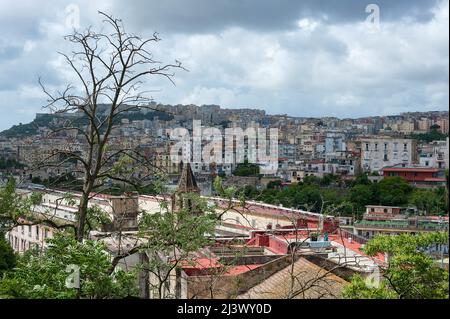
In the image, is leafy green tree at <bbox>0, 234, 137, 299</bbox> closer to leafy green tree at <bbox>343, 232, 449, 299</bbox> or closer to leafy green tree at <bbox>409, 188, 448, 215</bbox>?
leafy green tree at <bbox>343, 232, 449, 299</bbox>

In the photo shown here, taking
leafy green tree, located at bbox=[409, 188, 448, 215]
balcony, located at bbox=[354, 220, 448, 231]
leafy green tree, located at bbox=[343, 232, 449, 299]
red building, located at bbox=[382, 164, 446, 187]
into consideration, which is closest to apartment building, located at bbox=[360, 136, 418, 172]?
red building, located at bbox=[382, 164, 446, 187]

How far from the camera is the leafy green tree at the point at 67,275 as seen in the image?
3045mm

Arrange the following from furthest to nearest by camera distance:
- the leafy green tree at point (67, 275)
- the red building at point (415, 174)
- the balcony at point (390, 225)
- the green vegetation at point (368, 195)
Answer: the red building at point (415, 174)
the green vegetation at point (368, 195)
the balcony at point (390, 225)
the leafy green tree at point (67, 275)

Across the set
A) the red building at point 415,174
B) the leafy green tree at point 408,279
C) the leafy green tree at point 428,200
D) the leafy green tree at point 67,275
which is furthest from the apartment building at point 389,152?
the leafy green tree at point 67,275

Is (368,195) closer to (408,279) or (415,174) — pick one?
(415,174)

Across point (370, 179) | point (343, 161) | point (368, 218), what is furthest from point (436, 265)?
point (343, 161)

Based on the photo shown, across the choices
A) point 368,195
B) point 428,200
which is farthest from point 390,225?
point 368,195

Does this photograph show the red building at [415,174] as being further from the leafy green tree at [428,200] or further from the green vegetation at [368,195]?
the leafy green tree at [428,200]

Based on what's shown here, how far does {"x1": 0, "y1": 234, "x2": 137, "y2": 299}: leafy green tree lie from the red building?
63.6 ft

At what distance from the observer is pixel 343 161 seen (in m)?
33.2

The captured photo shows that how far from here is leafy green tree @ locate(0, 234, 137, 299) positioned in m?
3.04

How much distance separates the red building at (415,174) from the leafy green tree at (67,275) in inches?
763
